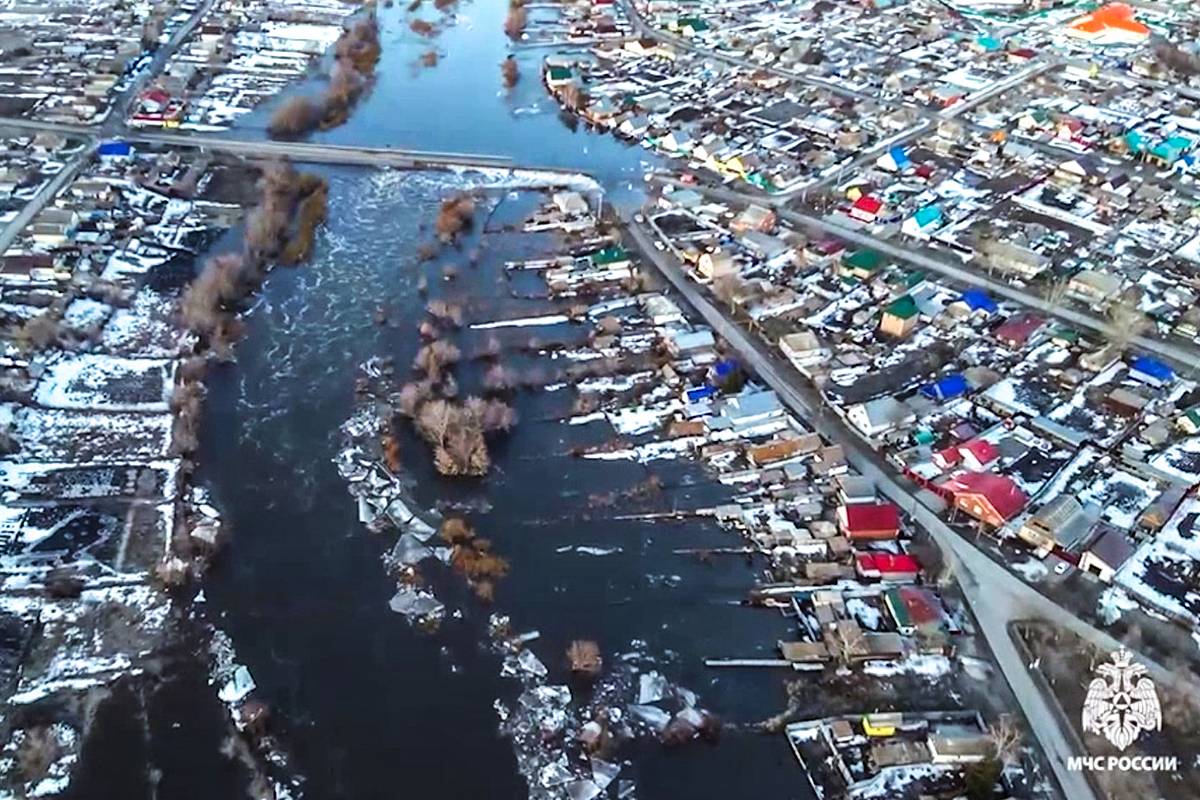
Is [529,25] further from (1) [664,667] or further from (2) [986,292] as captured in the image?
(1) [664,667]

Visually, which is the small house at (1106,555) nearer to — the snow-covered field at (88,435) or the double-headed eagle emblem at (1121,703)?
the double-headed eagle emblem at (1121,703)

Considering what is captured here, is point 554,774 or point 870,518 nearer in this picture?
point 554,774

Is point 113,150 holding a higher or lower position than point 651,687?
higher

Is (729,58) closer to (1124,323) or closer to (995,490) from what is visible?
(1124,323)

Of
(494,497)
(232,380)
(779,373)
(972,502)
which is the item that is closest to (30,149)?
(232,380)

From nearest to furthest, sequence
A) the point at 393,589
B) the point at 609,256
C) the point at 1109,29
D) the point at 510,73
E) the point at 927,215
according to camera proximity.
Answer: the point at 393,589 < the point at 609,256 < the point at 927,215 < the point at 510,73 < the point at 1109,29

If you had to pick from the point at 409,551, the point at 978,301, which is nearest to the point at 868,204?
the point at 978,301

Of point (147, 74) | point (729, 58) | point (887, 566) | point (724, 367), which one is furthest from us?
point (729, 58)
